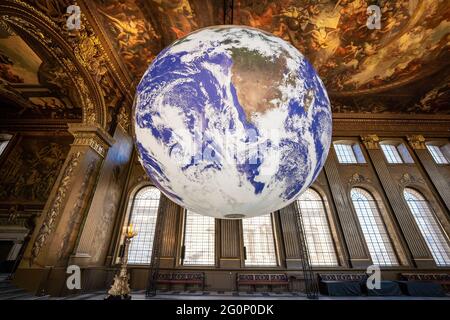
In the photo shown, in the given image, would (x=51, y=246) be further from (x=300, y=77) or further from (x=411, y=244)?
(x=411, y=244)

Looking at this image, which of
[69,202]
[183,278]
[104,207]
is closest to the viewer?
[69,202]

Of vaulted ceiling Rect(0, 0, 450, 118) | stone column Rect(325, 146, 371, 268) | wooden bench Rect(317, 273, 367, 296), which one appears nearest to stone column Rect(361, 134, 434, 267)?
stone column Rect(325, 146, 371, 268)

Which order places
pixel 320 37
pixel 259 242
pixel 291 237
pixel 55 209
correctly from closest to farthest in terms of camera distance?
pixel 55 209 < pixel 320 37 < pixel 291 237 < pixel 259 242

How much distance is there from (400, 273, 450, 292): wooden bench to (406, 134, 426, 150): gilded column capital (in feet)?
20.1

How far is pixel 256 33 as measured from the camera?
1.47 m

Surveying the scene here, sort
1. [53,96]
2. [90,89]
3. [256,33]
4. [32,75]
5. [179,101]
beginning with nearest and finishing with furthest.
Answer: [179,101], [256,33], [90,89], [32,75], [53,96]

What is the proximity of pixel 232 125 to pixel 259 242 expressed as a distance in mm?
9236

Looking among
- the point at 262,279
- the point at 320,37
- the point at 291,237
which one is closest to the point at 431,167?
the point at 291,237

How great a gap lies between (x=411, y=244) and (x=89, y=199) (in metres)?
13.1

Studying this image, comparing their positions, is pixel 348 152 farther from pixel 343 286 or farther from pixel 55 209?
pixel 55 209

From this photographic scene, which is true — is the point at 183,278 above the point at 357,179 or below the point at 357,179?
below

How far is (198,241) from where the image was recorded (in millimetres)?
9250

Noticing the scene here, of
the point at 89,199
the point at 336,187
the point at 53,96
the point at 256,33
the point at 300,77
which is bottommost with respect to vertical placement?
the point at 300,77

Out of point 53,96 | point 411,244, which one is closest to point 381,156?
point 411,244
